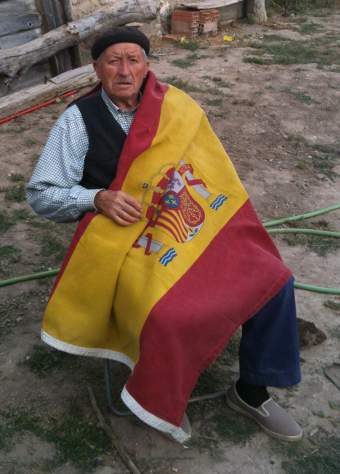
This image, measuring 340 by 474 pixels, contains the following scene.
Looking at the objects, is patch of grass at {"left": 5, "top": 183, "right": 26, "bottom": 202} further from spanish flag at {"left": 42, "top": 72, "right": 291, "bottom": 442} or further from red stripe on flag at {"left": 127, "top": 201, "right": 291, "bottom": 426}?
red stripe on flag at {"left": 127, "top": 201, "right": 291, "bottom": 426}

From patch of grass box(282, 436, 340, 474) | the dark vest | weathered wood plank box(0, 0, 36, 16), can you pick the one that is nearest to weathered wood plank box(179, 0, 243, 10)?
weathered wood plank box(0, 0, 36, 16)

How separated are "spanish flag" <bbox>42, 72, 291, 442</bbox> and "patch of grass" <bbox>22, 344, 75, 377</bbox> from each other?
2.11 feet

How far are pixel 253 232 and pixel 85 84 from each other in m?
4.62

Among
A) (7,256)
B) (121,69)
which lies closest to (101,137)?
(121,69)

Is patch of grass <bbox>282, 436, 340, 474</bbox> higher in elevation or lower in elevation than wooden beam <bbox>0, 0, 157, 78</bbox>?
lower

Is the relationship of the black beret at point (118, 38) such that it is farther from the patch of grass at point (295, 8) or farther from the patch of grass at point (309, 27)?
the patch of grass at point (295, 8)

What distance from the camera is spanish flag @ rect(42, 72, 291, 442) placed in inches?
83.4

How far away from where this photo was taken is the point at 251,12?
1015 cm

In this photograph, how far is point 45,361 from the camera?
9.52 feet

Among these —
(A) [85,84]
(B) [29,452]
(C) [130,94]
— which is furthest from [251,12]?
(B) [29,452]

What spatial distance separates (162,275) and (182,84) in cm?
503

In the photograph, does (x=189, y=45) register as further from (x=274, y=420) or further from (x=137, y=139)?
(x=274, y=420)

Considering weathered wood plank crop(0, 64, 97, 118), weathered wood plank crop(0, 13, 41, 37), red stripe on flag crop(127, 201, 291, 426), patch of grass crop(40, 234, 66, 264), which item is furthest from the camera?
weathered wood plank crop(0, 13, 41, 37)

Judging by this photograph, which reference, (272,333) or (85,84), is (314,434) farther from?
(85,84)
